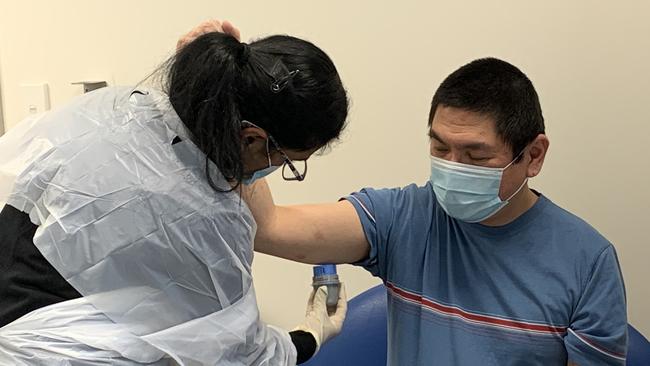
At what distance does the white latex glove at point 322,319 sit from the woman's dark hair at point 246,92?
439 mm

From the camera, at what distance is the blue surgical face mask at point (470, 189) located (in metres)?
1.19

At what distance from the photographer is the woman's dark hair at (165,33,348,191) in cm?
84

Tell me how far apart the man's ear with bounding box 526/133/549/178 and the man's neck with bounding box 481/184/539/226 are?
35 mm

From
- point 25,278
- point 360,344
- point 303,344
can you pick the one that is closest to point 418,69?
point 360,344

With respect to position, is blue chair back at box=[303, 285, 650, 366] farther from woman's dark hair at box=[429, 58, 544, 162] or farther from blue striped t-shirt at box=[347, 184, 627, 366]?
woman's dark hair at box=[429, 58, 544, 162]

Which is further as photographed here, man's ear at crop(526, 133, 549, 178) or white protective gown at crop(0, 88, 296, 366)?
man's ear at crop(526, 133, 549, 178)

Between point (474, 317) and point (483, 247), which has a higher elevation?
point (483, 247)

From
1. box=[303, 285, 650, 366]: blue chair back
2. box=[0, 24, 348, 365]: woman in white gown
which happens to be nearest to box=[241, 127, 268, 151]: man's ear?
box=[0, 24, 348, 365]: woman in white gown

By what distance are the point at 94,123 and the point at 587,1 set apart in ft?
3.77

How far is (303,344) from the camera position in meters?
1.14

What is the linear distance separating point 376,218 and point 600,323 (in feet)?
1.43

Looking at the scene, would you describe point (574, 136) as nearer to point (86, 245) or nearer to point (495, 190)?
point (495, 190)

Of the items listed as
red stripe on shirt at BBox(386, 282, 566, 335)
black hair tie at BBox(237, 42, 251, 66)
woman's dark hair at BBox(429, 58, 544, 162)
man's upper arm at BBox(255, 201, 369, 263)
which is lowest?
red stripe on shirt at BBox(386, 282, 566, 335)

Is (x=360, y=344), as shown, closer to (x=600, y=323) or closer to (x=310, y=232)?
(x=310, y=232)
